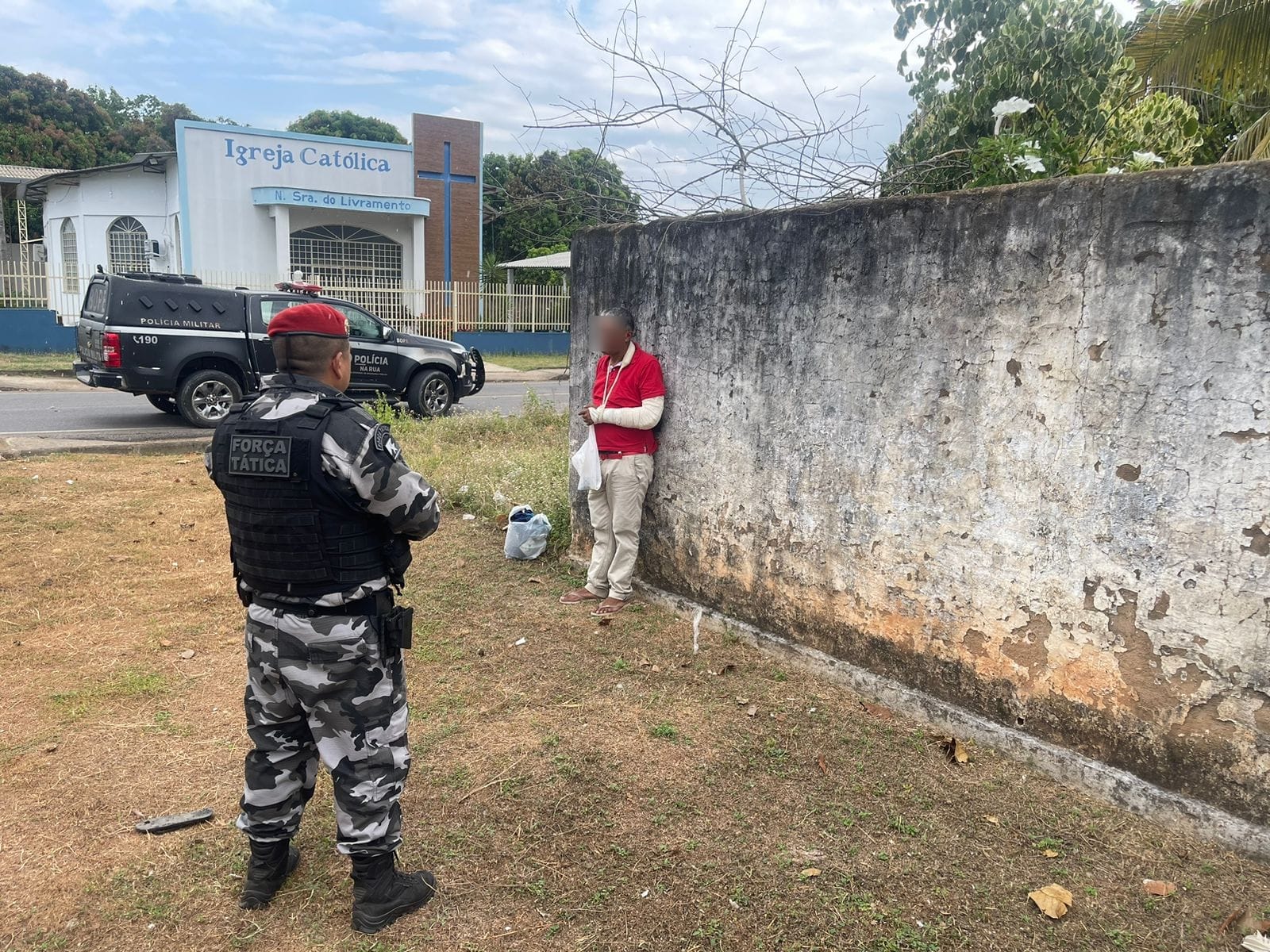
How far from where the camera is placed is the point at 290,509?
2.38 metres

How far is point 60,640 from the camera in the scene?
4488mm

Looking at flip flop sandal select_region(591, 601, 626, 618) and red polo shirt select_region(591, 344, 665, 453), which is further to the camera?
flip flop sandal select_region(591, 601, 626, 618)

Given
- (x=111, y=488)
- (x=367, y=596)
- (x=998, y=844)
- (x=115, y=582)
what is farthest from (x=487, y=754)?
(x=111, y=488)

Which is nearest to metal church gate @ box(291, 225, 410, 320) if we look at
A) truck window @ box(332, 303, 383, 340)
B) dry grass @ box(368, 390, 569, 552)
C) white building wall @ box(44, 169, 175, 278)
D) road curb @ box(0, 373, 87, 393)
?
white building wall @ box(44, 169, 175, 278)

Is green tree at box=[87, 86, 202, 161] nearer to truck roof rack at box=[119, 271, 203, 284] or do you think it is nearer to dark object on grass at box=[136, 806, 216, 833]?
truck roof rack at box=[119, 271, 203, 284]

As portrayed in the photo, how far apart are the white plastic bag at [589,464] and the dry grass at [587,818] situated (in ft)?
2.58

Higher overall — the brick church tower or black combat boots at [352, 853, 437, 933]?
the brick church tower

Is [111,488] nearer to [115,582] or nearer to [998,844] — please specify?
[115,582]

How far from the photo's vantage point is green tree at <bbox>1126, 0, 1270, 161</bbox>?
6043 millimetres

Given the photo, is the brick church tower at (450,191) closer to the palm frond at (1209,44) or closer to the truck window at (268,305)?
the truck window at (268,305)

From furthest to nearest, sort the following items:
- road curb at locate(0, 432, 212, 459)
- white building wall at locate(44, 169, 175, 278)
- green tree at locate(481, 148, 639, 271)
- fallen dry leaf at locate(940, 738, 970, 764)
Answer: white building wall at locate(44, 169, 175, 278) < road curb at locate(0, 432, 212, 459) < green tree at locate(481, 148, 639, 271) < fallen dry leaf at locate(940, 738, 970, 764)

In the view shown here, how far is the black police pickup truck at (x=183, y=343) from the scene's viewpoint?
10281 millimetres

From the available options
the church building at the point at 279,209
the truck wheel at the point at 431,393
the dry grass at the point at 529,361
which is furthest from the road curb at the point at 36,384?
the dry grass at the point at 529,361

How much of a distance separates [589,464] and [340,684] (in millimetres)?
2475
